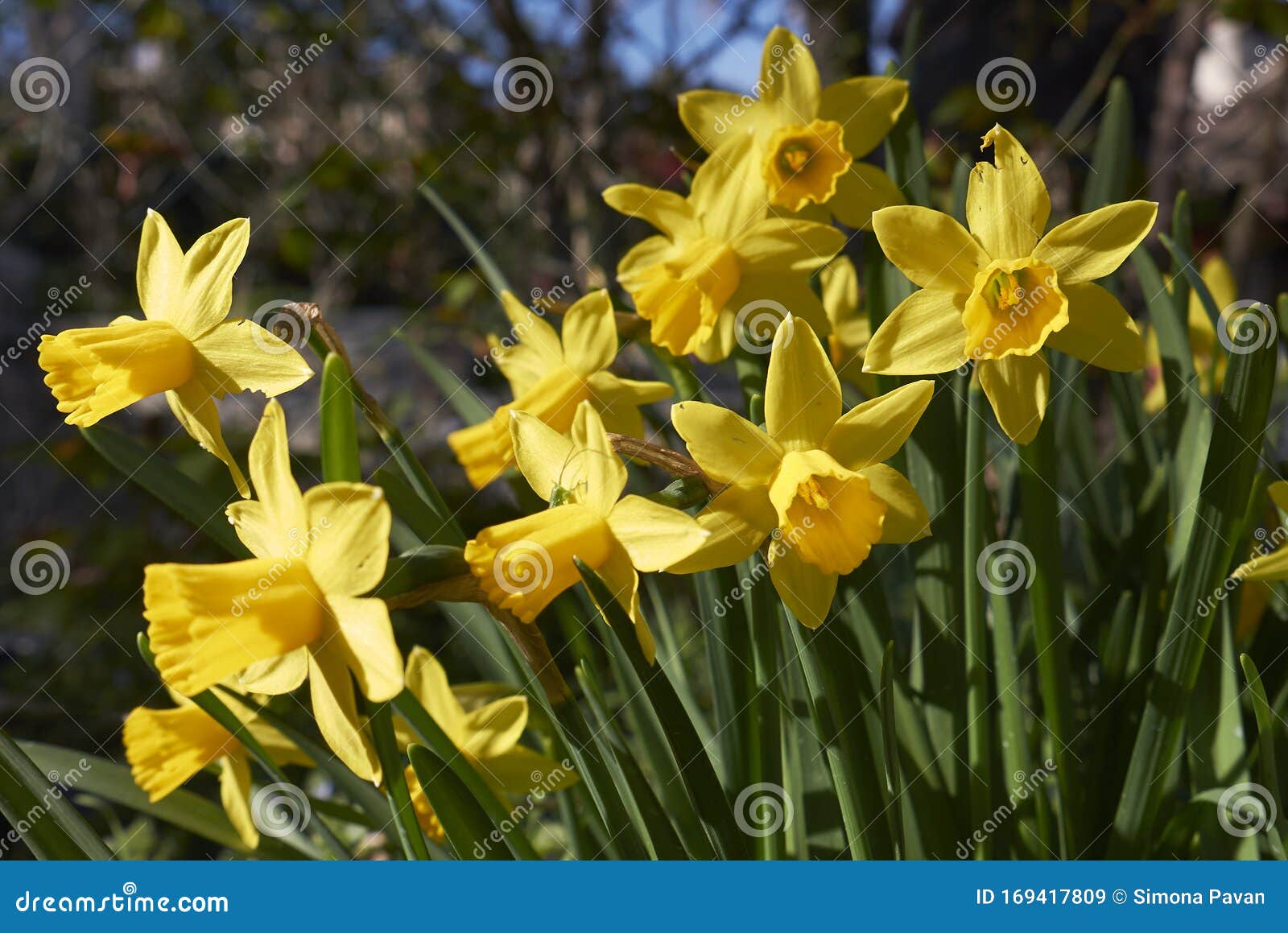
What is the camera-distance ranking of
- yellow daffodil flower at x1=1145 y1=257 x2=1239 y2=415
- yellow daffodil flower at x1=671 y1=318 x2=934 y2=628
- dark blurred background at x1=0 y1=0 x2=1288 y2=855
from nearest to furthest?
yellow daffodil flower at x1=671 y1=318 x2=934 y2=628
yellow daffodil flower at x1=1145 y1=257 x2=1239 y2=415
dark blurred background at x1=0 y1=0 x2=1288 y2=855

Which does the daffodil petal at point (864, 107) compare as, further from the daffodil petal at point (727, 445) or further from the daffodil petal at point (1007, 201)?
the daffodil petal at point (727, 445)

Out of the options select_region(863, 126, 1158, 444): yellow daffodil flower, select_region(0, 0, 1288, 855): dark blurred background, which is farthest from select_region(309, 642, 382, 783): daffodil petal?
select_region(0, 0, 1288, 855): dark blurred background

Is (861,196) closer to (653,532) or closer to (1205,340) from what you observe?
(653,532)

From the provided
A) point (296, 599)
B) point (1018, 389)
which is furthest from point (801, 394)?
point (296, 599)

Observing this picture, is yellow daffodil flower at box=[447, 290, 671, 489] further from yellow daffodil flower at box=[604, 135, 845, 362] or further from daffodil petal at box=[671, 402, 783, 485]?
daffodil petal at box=[671, 402, 783, 485]

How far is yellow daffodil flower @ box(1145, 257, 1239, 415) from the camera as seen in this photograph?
1219mm

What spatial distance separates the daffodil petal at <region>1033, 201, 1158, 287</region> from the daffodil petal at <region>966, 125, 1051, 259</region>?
0.7 inches

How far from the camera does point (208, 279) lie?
0.81 metres

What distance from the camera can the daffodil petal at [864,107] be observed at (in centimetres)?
102

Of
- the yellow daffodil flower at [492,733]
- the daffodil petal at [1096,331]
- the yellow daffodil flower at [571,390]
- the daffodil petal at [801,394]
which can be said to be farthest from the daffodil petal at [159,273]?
the daffodil petal at [1096,331]

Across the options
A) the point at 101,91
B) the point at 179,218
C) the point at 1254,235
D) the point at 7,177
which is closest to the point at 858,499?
the point at 1254,235
